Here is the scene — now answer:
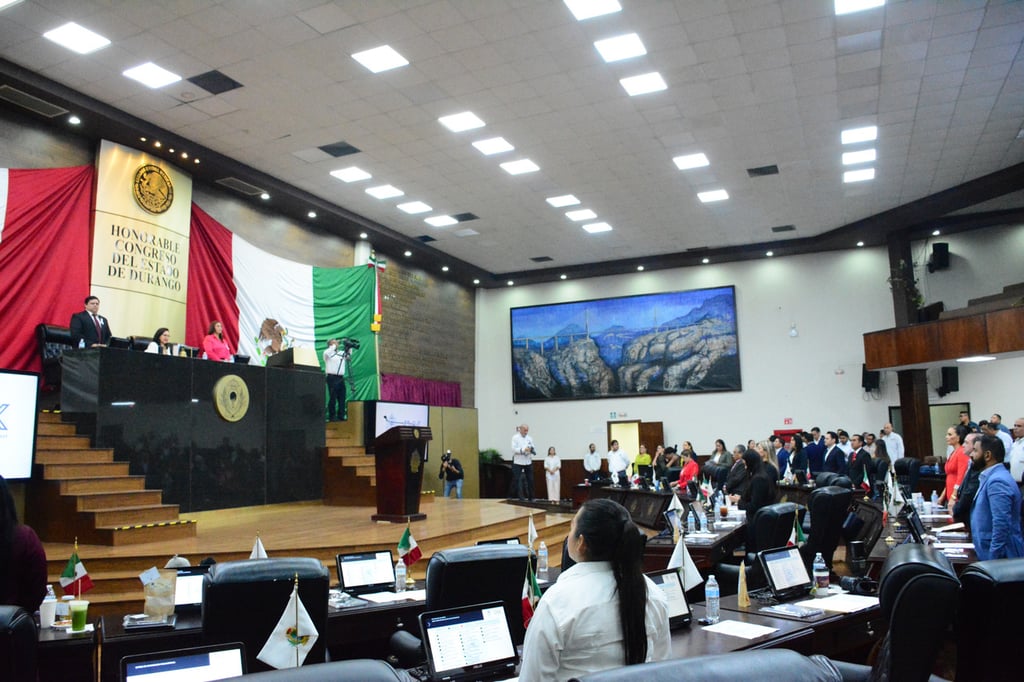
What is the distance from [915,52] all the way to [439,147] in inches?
277

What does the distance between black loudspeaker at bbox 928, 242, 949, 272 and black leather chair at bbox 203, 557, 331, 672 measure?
17.6m

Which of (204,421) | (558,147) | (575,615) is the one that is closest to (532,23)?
(558,147)

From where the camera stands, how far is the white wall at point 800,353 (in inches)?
670

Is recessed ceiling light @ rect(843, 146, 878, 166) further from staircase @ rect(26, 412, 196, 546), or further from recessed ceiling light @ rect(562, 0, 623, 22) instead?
staircase @ rect(26, 412, 196, 546)

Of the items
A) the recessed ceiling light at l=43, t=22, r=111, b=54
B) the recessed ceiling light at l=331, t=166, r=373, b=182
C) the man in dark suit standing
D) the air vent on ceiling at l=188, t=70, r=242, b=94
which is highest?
the recessed ceiling light at l=43, t=22, r=111, b=54

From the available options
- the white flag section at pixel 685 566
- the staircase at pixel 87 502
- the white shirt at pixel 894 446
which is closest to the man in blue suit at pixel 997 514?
the white flag section at pixel 685 566

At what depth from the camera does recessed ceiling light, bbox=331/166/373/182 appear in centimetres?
1364

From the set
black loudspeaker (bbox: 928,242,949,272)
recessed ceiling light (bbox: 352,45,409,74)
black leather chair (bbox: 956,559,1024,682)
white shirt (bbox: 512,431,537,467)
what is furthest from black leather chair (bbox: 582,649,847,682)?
black loudspeaker (bbox: 928,242,949,272)

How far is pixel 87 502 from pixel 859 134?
1219cm

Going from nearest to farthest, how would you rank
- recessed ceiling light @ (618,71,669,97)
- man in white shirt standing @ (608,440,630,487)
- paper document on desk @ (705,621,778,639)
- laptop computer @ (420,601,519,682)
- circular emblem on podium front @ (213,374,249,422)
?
laptop computer @ (420,601,519,682), paper document on desk @ (705,621,778,639), recessed ceiling light @ (618,71,669,97), circular emblem on podium front @ (213,374,249,422), man in white shirt standing @ (608,440,630,487)

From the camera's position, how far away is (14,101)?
34.1ft

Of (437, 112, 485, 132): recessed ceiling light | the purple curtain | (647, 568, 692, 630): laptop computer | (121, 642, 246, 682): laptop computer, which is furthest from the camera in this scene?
the purple curtain

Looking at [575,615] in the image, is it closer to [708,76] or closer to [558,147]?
[708,76]

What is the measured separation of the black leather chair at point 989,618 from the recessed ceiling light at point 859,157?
12.6m
